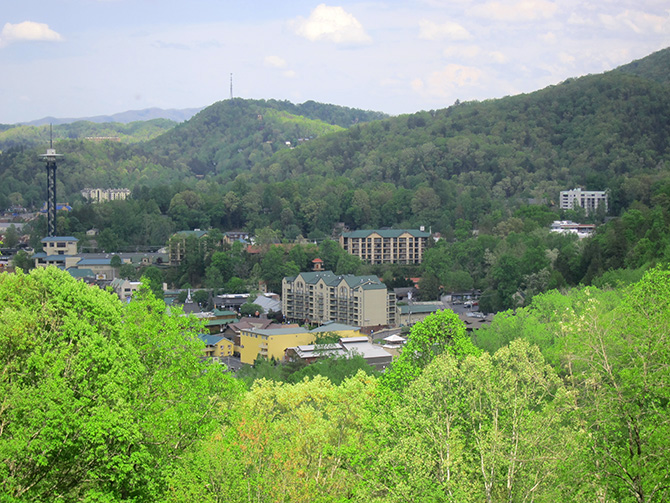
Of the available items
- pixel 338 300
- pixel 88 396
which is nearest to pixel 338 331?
pixel 338 300

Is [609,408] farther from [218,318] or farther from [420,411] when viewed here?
[218,318]

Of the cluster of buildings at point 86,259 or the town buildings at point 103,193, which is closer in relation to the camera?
the cluster of buildings at point 86,259

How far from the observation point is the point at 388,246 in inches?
2274

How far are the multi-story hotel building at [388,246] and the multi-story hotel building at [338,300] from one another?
32.3ft

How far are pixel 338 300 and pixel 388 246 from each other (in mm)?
12840

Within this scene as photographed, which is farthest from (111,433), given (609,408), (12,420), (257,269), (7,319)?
(257,269)

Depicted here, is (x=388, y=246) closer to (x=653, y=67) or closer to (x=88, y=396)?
(x=88, y=396)

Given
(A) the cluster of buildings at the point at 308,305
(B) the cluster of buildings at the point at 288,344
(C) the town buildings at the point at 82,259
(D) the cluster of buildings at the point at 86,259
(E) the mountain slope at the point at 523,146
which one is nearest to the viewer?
(B) the cluster of buildings at the point at 288,344

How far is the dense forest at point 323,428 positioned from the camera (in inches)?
357

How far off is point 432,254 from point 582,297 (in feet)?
90.0

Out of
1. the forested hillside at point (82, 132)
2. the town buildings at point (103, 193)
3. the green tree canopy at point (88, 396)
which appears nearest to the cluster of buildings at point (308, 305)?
the green tree canopy at point (88, 396)

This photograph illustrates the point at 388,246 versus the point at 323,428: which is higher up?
the point at 323,428

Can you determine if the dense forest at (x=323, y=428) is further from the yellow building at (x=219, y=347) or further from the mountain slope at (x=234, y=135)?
the mountain slope at (x=234, y=135)

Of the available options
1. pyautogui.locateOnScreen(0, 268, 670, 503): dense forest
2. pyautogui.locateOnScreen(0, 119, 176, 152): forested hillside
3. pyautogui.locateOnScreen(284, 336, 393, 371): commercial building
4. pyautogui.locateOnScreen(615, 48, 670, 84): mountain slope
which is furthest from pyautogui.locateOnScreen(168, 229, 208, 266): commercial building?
pyautogui.locateOnScreen(0, 119, 176, 152): forested hillside
